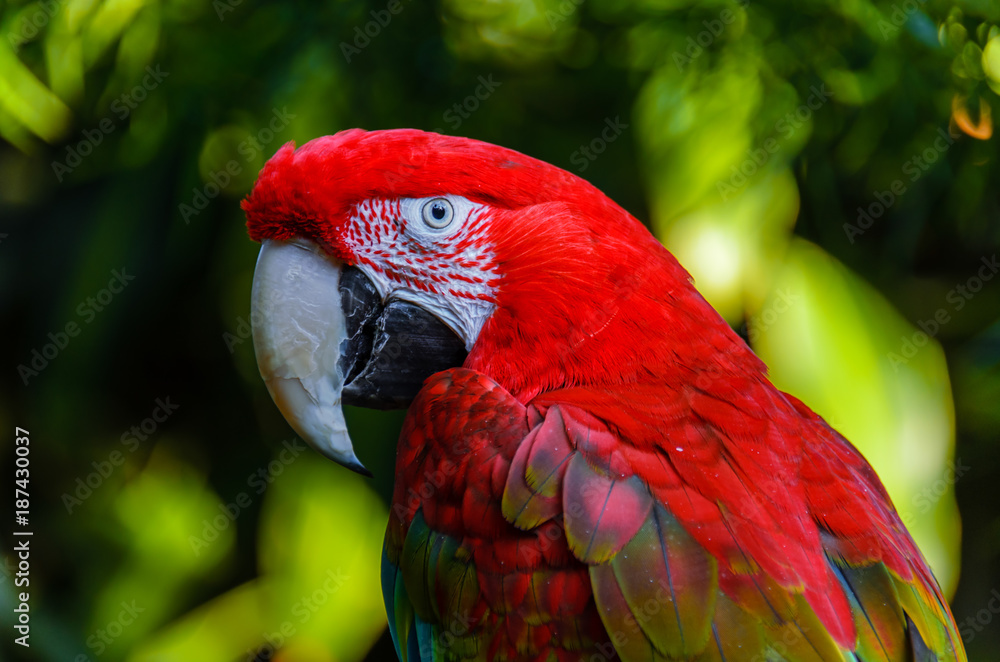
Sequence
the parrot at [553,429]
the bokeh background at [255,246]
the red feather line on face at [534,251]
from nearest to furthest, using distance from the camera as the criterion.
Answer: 1. the parrot at [553,429]
2. the red feather line on face at [534,251]
3. the bokeh background at [255,246]

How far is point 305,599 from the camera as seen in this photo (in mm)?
1365

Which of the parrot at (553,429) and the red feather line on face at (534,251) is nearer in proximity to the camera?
the parrot at (553,429)

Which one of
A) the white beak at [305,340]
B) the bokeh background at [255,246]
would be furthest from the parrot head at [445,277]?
the bokeh background at [255,246]

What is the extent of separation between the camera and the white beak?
0.78 meters

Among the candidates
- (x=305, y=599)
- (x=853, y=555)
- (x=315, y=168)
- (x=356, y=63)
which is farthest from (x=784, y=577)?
(x=356, y=63)

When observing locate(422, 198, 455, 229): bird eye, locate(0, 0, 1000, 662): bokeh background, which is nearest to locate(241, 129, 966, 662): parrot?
locate(422, 198, 455, 229): bird eye

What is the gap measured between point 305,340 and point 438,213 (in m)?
0.19

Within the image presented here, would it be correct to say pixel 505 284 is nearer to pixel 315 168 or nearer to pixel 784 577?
pixel 315 168

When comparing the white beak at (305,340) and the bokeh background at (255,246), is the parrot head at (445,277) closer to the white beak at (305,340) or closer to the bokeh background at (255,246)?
the white beak at (305,340)

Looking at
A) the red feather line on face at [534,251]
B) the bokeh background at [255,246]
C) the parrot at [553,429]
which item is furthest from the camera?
the bokeh background at [255,246]

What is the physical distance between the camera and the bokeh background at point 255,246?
1.26 m

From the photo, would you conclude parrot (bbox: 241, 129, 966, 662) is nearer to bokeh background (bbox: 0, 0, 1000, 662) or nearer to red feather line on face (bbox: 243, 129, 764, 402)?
red feather line on face (bbox: 243, 129, 764, 402)

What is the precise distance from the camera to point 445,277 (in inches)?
31.6

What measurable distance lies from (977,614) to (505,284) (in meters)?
1.39
